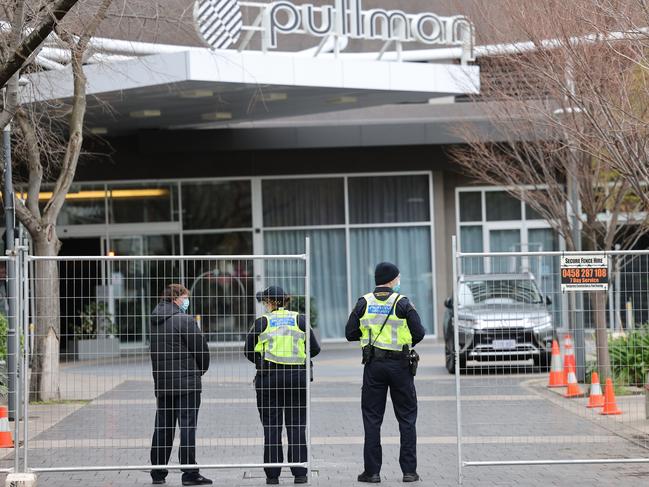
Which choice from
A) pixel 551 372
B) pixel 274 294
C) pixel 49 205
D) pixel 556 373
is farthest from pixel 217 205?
pixel 274 294

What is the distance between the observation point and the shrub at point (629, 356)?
15.3 metres

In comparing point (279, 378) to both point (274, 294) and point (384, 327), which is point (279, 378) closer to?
point (274, 294)

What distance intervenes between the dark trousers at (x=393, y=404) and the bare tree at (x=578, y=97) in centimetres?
344

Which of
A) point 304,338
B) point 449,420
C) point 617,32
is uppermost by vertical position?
point 617,32

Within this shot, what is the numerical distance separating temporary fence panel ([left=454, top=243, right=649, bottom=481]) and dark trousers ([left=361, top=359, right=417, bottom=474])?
435 mm

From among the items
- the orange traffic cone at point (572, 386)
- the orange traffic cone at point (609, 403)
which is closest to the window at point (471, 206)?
the orange traffic cone at point (572, 386)

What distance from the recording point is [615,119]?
37.1ft

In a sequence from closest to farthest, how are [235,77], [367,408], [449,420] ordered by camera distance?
[367,408]
[449,420]
[235,77]

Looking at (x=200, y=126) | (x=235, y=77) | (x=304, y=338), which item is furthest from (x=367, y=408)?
(x=200, y=126)

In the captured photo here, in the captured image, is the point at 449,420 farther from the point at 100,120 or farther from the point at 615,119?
the point at 100,120

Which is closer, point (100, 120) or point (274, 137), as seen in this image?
point (100, 120)

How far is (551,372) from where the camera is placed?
629 inches

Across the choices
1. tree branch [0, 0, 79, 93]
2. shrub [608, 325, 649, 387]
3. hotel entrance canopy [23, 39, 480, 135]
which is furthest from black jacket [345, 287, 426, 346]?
hotel entrance canopy [23, 39, 480, 135]

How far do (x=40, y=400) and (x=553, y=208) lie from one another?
8347mm
